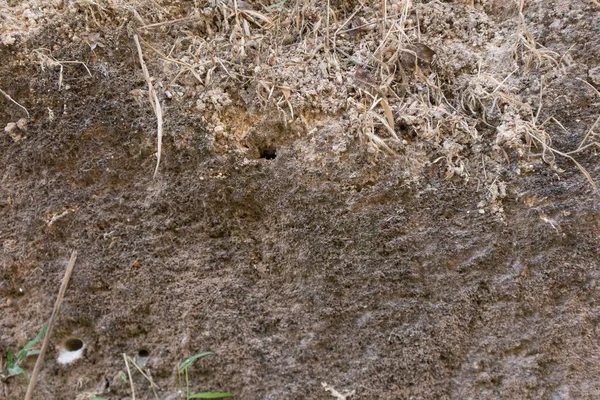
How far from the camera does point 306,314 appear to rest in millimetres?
1169

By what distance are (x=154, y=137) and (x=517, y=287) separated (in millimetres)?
964

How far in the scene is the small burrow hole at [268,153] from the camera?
1.33 meters

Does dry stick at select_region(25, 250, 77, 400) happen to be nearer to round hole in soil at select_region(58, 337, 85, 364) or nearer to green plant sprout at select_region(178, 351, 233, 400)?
round hole in soil at select_region(58, 337, 85, 364)

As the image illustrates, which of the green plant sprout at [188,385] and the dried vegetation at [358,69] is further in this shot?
the dried vegetation at [358,69]

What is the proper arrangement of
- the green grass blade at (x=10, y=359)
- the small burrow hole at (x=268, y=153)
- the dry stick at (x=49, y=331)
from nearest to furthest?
the dry stick at (x=49, y=331) < the green grass blade at (x=10, y=359) < the small burrow hole at (x=268, y=153)

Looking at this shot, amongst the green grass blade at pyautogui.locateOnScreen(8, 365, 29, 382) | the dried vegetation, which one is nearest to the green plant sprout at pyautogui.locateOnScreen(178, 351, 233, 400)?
the green grass blade at pyautogui.locateOnScreen(8, 365, 29, 382)

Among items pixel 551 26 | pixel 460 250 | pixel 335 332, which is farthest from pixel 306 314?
pixel 551 26

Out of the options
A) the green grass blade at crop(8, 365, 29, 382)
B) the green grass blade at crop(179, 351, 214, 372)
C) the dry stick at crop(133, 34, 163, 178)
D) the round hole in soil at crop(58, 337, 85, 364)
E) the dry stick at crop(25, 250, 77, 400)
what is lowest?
the green grass blade at crop(8, 365, 29, 382)

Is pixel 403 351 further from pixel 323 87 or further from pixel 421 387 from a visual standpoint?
pixel 323 87

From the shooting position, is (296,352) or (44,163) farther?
(44,163)

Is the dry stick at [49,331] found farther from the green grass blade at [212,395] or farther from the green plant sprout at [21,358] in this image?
the green grass blade at [212,395]

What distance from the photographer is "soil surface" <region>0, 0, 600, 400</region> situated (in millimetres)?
1128

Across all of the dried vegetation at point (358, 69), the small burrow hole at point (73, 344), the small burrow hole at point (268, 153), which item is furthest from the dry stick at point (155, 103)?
the small burrow hole at point (73, 344)

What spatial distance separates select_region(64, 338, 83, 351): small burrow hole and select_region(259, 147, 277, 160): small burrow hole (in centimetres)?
65
